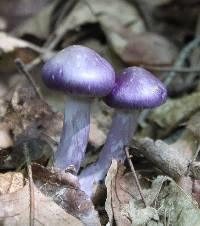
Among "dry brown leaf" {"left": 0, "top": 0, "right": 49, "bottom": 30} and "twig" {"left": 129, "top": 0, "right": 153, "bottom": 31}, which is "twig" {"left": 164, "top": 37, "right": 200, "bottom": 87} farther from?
"dry brown leaf" {"left": 0, "top": 0, "right": 49, "bottom": 30}

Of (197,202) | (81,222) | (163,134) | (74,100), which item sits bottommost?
(163,134)

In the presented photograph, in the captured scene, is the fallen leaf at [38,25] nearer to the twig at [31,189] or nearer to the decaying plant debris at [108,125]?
the decaying plant debris at [108,125]

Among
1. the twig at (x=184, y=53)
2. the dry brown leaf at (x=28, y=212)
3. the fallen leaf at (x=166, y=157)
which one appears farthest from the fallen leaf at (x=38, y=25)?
the dry brown leaf at (x=28, y=212)

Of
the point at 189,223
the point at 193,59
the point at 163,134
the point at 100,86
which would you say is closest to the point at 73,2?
the point at 193,59

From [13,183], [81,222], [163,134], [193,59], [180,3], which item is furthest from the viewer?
[180,3]

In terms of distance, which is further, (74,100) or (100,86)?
(74,100)

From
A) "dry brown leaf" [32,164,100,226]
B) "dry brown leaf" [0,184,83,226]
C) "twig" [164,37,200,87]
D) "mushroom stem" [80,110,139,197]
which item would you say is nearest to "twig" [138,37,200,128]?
"twig" [164,37,200,87]

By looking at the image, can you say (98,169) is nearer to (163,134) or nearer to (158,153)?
(158,153)

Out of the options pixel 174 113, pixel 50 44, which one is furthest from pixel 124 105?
pixel 50 44
